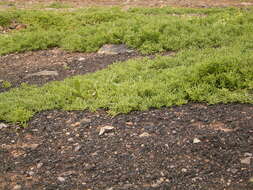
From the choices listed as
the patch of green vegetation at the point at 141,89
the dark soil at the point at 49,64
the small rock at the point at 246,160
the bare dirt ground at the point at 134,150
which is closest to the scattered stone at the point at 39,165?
the bare dirt ground at the point at 134,150

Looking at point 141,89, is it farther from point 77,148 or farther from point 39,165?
point 39,165

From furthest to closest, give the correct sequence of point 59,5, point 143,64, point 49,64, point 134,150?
point 59,5 < point 49,64 < point 143,64 < point 134,150

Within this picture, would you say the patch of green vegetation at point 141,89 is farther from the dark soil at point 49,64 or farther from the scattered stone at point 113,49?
the scattered stone at point 113,49

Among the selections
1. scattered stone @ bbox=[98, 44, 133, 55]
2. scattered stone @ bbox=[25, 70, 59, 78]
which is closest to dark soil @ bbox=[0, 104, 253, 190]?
scattered stone @ bbox=[25, 70, 59, 78]

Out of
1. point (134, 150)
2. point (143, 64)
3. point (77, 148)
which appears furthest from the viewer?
point (143, 64)

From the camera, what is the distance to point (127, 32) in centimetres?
1161

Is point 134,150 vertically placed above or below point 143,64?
below

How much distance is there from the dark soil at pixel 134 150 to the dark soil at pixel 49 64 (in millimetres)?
A: 2377

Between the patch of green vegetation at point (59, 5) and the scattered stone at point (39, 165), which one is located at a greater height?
the patch of green vegetation at point (59, 5)

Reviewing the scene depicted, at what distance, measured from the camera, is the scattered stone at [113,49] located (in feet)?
36.2

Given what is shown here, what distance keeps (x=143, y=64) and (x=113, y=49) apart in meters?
1.85

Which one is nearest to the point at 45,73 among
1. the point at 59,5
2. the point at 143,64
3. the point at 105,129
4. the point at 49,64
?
the point at 49,64

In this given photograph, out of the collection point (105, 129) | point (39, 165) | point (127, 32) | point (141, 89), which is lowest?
point (39, 165)

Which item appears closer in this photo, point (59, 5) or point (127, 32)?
point (127, 32)
